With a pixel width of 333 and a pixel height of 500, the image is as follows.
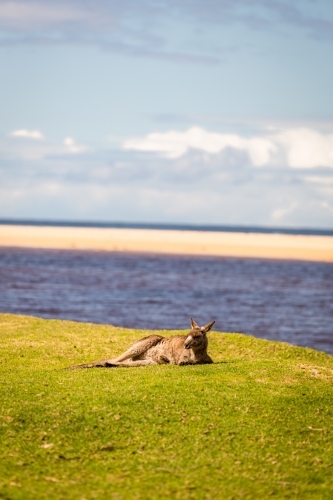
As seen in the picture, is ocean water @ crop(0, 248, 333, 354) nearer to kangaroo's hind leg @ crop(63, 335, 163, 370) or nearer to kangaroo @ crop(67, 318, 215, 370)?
kangaroo @ crop(67, 318, 215, 370)

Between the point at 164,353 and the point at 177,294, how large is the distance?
88.3 ft

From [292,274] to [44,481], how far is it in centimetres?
5284

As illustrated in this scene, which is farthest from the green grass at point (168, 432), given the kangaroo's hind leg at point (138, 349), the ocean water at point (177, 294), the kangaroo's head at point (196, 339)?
the ocean water at point (177, 294)

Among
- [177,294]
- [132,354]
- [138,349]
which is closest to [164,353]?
[138,349]

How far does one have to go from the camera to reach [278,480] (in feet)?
30.2

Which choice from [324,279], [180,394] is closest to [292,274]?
[324,279]

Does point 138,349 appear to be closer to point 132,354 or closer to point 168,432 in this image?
point 132,354

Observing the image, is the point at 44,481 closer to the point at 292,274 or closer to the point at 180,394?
the point at 180,394

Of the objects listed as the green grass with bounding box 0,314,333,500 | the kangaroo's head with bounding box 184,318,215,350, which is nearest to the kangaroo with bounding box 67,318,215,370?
the kangaroo's head with bounding box 184,318,215,350

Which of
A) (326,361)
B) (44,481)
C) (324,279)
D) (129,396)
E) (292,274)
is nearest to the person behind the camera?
(44,481)

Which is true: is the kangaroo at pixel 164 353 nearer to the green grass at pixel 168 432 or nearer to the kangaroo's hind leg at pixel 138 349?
the kangaroo's hind leg at pixel 138 349

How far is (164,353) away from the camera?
48.9ft

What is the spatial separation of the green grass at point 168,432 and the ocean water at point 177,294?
12.5m

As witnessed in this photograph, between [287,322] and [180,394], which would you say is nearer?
[180,394]
